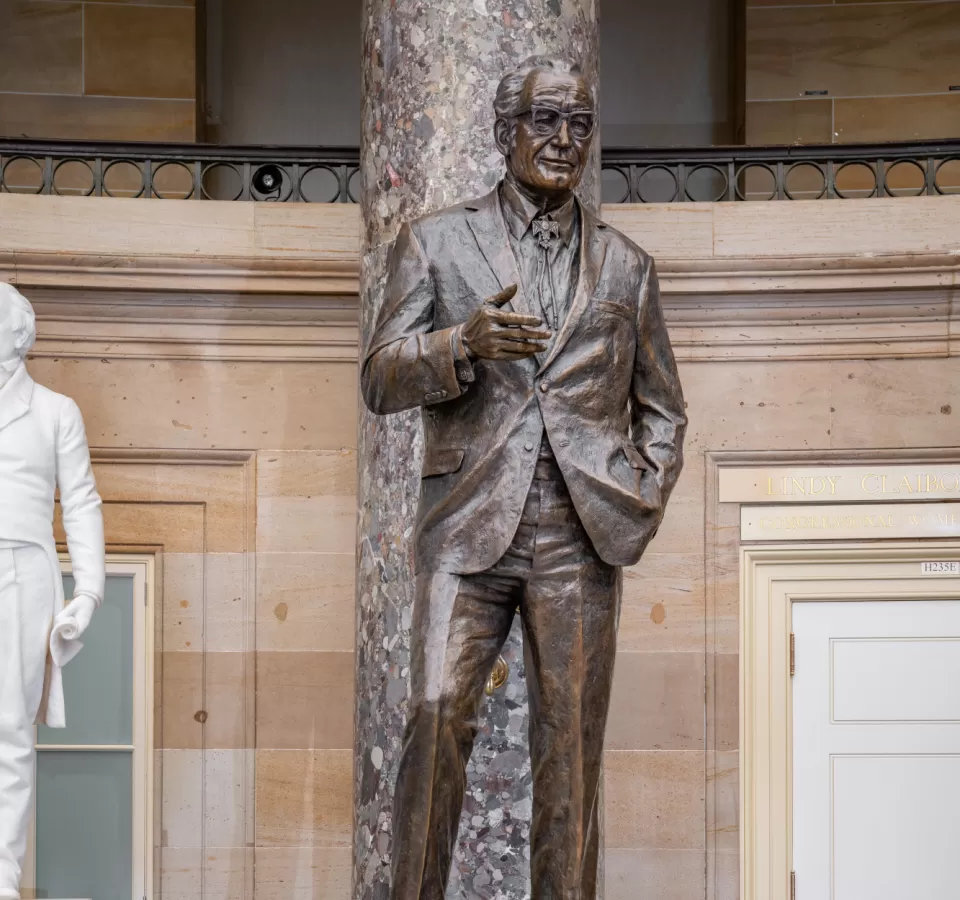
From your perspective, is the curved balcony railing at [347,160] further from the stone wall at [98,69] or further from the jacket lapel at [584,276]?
the jacket lapel at [584,276]

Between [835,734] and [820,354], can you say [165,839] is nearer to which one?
[835,734]

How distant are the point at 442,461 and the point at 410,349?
28cm

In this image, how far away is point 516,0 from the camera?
6.63 meters

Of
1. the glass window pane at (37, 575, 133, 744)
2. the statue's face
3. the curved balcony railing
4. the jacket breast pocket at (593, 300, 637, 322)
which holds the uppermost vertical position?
the curved balcony railing

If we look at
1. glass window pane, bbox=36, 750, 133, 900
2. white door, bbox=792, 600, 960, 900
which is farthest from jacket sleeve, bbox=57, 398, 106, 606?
white door, bbox=792, 600, 960, 900

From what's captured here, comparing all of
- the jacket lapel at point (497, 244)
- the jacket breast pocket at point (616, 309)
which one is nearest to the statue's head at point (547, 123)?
the jacket lapel at point (497, 244)

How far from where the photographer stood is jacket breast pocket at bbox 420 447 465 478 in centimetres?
418

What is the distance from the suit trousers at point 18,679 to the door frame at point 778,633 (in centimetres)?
354

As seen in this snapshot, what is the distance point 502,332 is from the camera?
12.9 ft

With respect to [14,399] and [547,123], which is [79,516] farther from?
[547,123]

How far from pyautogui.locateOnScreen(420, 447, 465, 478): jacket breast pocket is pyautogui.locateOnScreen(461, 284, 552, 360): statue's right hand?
11.7 inches

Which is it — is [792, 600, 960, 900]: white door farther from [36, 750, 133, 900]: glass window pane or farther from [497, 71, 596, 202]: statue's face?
[497, 71, 596, 202]: statue's face

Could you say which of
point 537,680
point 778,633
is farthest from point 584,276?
point 778,633

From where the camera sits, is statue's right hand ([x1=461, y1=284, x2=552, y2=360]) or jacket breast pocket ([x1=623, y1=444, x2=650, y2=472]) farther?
jacket breast pocket ([x1=623, y1=444, x2=650, y2=472])
